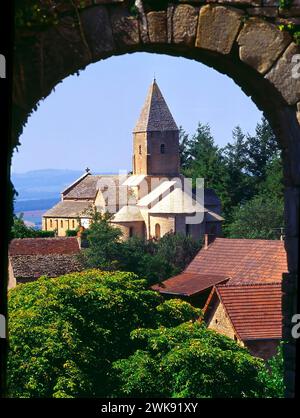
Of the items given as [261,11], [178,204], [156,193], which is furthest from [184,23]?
[156,193]

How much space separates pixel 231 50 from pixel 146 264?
→ 50.6m

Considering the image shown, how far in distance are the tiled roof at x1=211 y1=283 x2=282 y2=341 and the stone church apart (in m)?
43.1

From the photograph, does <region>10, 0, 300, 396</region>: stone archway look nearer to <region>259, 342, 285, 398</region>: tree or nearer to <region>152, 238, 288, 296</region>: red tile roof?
<region>259, 342, 285, 398</region>: tree

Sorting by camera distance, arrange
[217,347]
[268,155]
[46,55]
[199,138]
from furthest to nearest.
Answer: [199,138]
[268,155]
[217,347]
[46,55]

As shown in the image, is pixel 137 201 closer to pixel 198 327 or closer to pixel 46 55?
pixel 198 327

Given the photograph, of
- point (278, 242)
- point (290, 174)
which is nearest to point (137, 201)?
point (278, 242)

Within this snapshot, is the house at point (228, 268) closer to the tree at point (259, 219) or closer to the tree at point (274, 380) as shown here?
the tree at point (259, 219)

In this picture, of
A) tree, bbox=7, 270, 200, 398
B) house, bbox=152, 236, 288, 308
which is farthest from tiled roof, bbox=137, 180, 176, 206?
tree, bbox=7, 270, 200, 398

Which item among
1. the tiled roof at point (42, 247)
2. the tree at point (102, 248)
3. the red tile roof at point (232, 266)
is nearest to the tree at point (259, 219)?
the tree at point (102, 248)

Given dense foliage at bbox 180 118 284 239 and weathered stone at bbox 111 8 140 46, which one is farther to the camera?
dense foliage at bbox 180 118 284 239

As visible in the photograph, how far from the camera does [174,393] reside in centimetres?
2014

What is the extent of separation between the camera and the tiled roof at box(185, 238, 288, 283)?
43.8 meters

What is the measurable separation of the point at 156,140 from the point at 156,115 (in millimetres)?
2154
